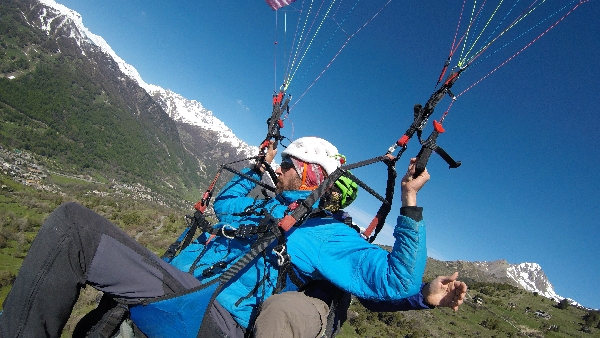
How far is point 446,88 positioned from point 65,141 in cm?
17678

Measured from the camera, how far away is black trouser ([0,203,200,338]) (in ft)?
6.06

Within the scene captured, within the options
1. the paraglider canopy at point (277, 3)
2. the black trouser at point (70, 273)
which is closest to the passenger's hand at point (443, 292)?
the black trouser at point (70, 273)

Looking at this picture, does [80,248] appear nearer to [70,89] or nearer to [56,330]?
[56,330]

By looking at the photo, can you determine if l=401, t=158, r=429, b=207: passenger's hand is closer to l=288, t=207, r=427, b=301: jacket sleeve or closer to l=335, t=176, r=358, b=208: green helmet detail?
l=288, t=207, r=427, b=301: jacket sleeve

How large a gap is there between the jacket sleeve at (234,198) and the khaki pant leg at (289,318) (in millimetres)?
1812

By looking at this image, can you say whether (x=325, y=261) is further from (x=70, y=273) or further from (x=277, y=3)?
(x=277, y=3)

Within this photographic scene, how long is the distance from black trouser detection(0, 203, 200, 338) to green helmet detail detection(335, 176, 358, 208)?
187 cm

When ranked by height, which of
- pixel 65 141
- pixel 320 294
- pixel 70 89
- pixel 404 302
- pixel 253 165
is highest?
pixel 70 89

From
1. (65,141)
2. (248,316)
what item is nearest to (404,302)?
(248,316)

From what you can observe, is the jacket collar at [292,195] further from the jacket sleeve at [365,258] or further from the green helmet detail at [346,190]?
the jacket sleeve at [365,258]

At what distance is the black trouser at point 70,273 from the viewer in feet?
6.06

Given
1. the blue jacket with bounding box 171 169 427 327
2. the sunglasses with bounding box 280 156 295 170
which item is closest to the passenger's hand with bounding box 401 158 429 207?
the blue jacket with bounding box 171 169 427 327

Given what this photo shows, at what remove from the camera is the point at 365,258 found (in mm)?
2305

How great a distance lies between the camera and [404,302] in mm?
2748
